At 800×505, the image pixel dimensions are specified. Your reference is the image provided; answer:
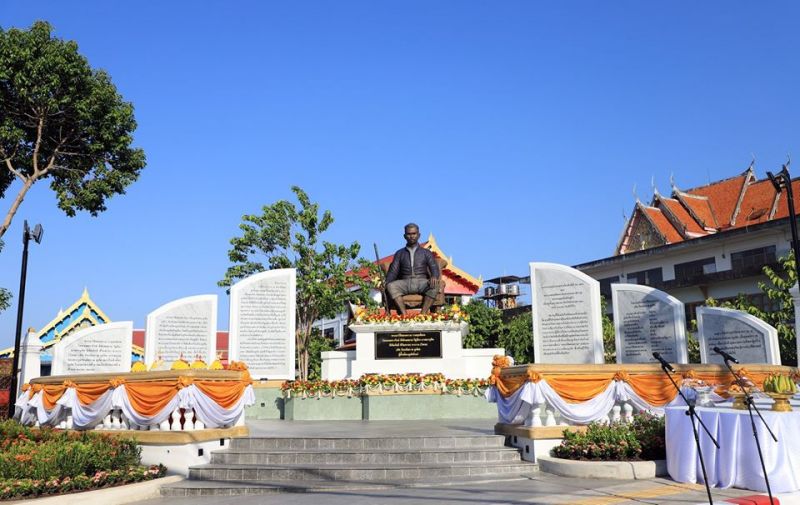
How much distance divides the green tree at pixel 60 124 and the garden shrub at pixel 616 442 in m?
16.9

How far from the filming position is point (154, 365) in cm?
1558

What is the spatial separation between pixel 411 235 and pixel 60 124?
11.6 meters

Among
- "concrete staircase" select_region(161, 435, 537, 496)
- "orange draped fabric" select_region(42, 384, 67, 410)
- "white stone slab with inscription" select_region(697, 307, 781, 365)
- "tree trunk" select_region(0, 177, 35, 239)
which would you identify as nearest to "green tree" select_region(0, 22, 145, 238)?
"tree trunk" select_region(0, 177, 35, 239)

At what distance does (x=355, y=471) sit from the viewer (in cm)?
955

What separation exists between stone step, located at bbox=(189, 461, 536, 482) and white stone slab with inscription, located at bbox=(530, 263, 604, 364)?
8.16m

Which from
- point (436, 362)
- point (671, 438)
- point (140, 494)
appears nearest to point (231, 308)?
point (436, 362)

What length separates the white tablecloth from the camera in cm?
774

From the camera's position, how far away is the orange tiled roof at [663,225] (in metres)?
48.6

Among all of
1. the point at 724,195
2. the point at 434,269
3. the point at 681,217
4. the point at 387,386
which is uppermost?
the point at 724,195

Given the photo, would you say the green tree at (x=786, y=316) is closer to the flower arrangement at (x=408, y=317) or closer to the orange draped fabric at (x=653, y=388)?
the flower arrangement at (x=408, y=317)

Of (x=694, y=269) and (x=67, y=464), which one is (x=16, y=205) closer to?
(x=67, y=464)

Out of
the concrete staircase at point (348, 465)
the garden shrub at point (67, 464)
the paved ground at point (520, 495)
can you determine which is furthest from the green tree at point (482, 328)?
the paved ground at point (520, 495)

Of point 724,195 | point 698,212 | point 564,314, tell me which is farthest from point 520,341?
point 724,195

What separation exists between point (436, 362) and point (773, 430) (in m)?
10.6
